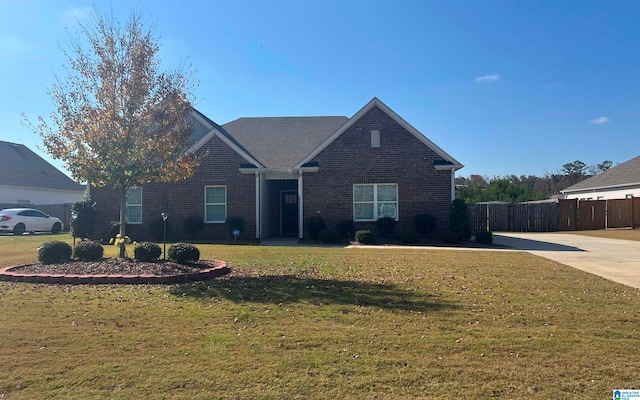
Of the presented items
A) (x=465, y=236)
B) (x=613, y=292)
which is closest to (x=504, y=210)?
(x=465, y=236)

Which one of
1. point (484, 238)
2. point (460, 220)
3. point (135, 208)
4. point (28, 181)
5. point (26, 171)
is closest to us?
point (484, 238)


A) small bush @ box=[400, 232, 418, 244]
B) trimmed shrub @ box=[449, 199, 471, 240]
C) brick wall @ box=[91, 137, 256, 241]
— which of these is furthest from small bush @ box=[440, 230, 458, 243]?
brick wall @ box=[91, 137, 256, 241]

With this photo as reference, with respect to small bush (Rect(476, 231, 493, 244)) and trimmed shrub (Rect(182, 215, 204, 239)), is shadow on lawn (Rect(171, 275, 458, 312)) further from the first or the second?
small bush (Rect(476, 231, 493, 244))

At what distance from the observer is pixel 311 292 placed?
852 cm

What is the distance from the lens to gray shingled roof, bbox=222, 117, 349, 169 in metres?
23.2

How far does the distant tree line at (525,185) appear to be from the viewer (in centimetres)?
3988

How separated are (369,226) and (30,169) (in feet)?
103

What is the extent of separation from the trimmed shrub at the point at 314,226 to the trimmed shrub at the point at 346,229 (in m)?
0.69

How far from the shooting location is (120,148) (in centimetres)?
1093

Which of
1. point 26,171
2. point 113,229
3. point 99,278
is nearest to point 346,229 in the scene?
point 113,229

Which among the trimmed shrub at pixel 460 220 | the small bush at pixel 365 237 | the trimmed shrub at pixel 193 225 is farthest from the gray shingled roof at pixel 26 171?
the trimmed shrub at pixel 460 220

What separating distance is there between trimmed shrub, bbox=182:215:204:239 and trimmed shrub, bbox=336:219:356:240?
19.9 feet

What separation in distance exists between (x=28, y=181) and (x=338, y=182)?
28.5m

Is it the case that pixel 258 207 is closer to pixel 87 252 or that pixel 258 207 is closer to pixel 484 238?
pixel 484 238
